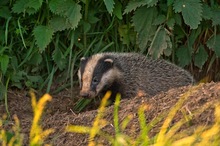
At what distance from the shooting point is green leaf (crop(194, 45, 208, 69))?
8289mm

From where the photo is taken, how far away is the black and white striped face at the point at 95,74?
7816mm

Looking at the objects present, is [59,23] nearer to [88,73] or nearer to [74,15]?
[74,15]

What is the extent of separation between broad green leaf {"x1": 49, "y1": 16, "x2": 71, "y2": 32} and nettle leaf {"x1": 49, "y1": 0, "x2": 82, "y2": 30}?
0.08m

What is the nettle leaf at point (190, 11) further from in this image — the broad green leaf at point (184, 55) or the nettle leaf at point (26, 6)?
the nettle leaf at point (26, 6)

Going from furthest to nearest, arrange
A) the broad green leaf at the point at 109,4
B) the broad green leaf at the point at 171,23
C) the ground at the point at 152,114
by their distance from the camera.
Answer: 1. the broad green leaf at the point at 171,23
2. the broad green leaf at the point at 109,4
3. the ground at the point at 152,114

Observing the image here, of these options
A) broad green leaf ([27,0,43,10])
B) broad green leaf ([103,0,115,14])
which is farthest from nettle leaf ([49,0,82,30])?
broad green leaf ([103,0,115,14])

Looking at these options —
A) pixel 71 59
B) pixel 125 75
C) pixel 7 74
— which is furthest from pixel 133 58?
pixel 7 74

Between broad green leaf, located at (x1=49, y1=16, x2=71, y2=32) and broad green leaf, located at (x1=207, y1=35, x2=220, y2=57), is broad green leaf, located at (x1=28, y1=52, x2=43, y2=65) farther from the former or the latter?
broad green leaf, located at (x1=207, y1=35, x2=220, y2=57)

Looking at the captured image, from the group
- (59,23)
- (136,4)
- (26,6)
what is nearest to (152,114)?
(136,4)

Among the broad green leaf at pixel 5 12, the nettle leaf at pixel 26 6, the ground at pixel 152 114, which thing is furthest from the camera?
the broad green leaf at pixel 5 12

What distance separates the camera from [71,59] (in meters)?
8.28

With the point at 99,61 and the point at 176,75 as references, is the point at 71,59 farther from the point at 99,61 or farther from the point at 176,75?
the point at 176,75

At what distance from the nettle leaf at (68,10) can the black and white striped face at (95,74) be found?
46 cm

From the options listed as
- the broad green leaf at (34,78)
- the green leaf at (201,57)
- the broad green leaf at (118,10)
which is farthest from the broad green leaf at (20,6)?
the green leaf at (201,57)
